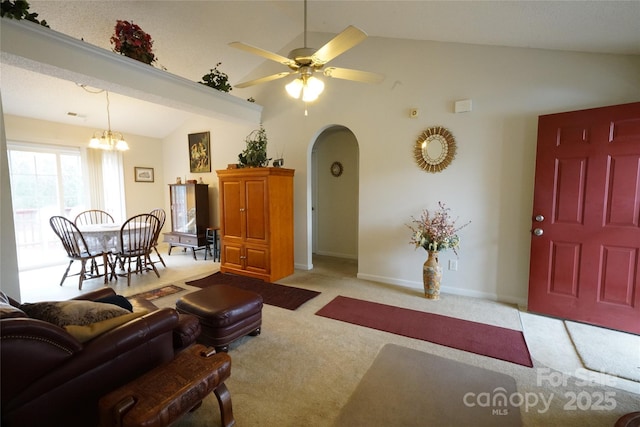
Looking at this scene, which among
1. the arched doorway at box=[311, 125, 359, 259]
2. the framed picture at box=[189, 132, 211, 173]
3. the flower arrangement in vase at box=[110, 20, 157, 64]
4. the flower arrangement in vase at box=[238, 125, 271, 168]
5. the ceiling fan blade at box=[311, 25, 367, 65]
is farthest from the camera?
the framed picture at box=[189, 132, 211, 173]

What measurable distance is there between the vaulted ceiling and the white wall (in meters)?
0.20

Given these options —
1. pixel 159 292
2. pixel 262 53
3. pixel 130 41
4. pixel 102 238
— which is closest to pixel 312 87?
pixel 262 53

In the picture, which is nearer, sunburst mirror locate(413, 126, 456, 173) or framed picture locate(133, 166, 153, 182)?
sunburst mirror locate(413, 126, 456, 173)

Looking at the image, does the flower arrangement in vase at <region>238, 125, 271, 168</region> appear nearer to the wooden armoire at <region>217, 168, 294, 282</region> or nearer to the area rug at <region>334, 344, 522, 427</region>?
the wooden armoire at <region>217, 168, 294, 282</region>

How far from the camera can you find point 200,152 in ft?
19.6

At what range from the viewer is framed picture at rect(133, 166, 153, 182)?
20.4 ft

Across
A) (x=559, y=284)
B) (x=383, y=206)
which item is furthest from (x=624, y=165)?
(x=383, y=206)

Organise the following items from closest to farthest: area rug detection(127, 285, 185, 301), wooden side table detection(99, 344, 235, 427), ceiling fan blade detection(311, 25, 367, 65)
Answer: wooden side table detection(99, 344, 235, 427) → ceiling fan blade detection(311, 25, 367, 65) → area rug detection(127, 285, 185, 301)

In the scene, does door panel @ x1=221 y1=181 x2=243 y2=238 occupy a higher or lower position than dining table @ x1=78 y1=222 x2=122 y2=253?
higher

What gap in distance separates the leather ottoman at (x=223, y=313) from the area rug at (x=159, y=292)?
129cm

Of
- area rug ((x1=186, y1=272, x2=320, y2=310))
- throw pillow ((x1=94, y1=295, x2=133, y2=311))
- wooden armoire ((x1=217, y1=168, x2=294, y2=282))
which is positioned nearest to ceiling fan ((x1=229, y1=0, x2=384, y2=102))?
wooden armoire ((x1=217, y1=168, x2=294, y2=282))

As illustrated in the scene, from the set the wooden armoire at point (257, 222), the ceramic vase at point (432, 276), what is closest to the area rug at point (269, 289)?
the wooden armoire at point (257, 222)

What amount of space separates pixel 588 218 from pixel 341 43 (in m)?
2.88

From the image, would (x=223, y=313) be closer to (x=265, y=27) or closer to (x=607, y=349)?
(x=607, y=349)
